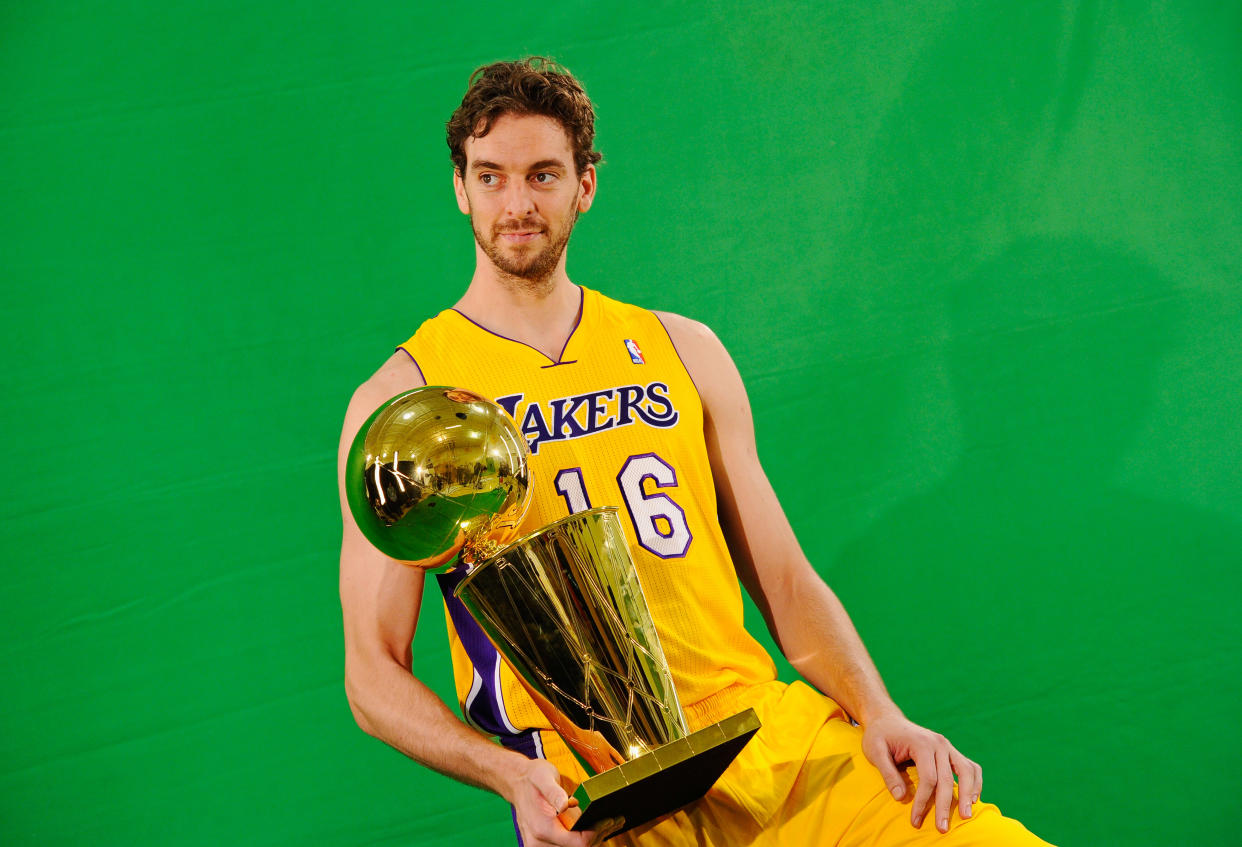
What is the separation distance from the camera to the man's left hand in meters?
1.06

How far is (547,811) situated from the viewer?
0.87 metres

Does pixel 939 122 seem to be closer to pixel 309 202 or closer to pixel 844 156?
pixel 844 156

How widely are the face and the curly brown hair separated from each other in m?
0.01

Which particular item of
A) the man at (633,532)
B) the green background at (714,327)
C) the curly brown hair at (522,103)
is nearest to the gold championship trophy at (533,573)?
the man at (633,532)

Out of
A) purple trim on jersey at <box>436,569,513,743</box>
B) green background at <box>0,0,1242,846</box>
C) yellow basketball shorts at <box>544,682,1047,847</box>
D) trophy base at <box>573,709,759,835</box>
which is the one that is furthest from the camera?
green background at <box>0,0,1242,846</box>

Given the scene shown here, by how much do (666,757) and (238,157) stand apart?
1419 mm

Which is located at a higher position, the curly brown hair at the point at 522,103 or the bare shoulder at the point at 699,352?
the curly brown hair at the point at 522,103

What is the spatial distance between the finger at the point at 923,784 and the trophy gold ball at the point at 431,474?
1.73 feet

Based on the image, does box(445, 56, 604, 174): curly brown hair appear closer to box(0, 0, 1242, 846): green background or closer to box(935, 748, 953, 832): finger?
box(0, 0, 1242, 846): green background

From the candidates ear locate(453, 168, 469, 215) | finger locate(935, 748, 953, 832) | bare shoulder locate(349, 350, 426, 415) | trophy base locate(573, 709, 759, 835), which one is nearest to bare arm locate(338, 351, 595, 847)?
bare shoulder locate(349, 350, 426, 415)

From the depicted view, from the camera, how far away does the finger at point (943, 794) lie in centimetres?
106

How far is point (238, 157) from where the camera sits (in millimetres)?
1809

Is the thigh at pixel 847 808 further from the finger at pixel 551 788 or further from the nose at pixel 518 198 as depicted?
the nose at pixel 518 198

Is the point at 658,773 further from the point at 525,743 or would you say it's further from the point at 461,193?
the point at 461,193
